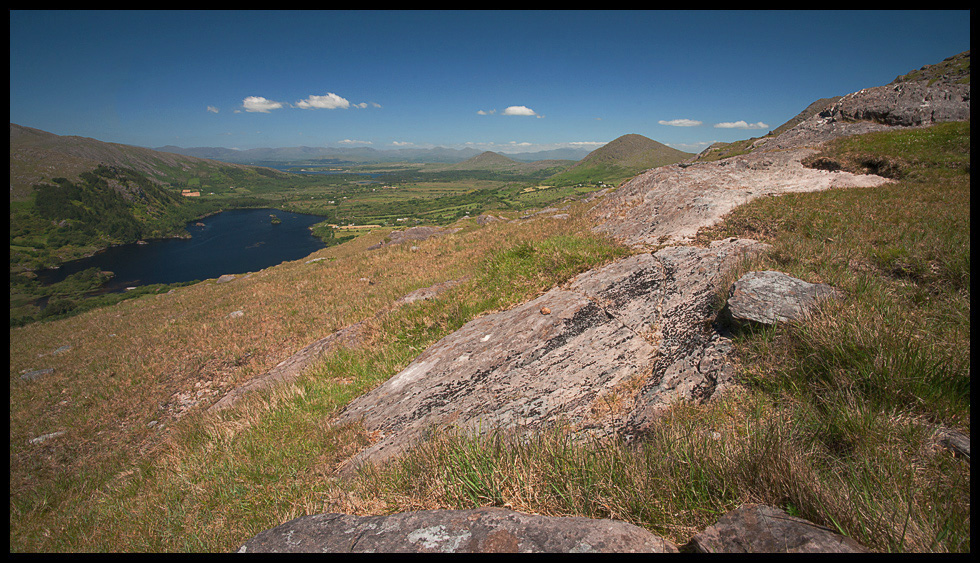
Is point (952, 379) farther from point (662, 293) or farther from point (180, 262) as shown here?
point (180, 262)

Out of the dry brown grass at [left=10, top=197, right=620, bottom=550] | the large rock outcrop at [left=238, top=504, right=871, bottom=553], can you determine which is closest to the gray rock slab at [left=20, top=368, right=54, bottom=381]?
the dry brown grass at [left=10, top=197, right=620, bottom=550]

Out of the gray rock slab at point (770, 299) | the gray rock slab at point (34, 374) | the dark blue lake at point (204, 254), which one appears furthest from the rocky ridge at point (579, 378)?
the dark blue lake at point (204, 254)

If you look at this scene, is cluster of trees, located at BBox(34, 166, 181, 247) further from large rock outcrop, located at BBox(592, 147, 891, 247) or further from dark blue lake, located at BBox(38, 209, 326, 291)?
large rock outcrop, located at BBox(592, 147, 891, 247)

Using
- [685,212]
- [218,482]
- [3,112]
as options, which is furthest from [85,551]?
[685,212]

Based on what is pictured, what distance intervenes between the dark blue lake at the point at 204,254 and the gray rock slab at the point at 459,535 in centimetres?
10562

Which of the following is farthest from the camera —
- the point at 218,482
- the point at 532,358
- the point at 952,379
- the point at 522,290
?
the point at 522,290

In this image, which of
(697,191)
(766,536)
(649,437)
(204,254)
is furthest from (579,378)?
(204,254)

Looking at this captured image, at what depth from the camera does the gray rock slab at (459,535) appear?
205 centimetres

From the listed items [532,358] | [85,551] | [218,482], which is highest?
[532,358]

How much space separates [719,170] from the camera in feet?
50.4

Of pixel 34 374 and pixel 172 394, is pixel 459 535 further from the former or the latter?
pixel 34 374

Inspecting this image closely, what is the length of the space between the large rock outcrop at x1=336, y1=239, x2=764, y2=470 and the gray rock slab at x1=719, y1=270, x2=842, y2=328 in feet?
1.32

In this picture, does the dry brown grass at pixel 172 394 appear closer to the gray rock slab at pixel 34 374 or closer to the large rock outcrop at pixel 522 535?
the gray rock slab at pixel 34 374

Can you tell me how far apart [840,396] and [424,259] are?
1794cm
